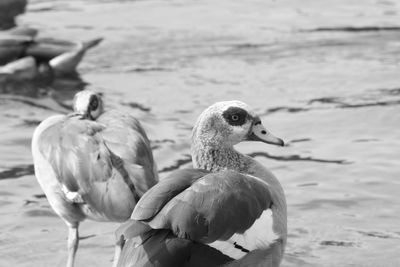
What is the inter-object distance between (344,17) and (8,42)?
14.9 ft

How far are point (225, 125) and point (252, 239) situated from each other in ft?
3.63

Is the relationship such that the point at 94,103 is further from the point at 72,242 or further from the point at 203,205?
the point at 203,205

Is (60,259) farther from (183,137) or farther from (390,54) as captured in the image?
(390,54)

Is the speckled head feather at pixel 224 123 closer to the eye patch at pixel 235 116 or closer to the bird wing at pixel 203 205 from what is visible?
the eye patch at pixel 235 116

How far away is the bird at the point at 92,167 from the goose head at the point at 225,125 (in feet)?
1.78

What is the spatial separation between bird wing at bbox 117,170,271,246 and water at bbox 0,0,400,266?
150 centimetres

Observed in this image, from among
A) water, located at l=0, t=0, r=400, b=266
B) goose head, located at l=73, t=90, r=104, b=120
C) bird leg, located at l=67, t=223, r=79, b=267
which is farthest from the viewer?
goose head, located at l=73, t=90, r=104, b=120

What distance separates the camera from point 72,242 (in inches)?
307

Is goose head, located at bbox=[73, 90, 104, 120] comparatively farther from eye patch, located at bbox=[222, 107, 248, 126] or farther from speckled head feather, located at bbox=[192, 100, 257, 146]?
eye patch, located at bbox=[222, 107, 248, 126]

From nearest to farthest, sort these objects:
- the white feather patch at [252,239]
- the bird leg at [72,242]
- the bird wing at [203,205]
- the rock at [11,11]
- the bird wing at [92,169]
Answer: the bird wing at [203,205], the white feather patch at [252,239], the bird wing at [92,169], the bird leg at [72,242], the rock at [11,11]

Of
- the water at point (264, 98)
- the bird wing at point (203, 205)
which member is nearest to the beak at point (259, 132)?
the bird wing at point (203, 205)

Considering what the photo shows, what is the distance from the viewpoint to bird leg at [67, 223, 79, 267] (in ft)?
25.3

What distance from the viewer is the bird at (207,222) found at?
5855 mm

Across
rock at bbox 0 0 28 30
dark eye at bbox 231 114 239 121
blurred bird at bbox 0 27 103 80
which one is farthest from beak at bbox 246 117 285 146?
rock at bbox 0 0 28 30
